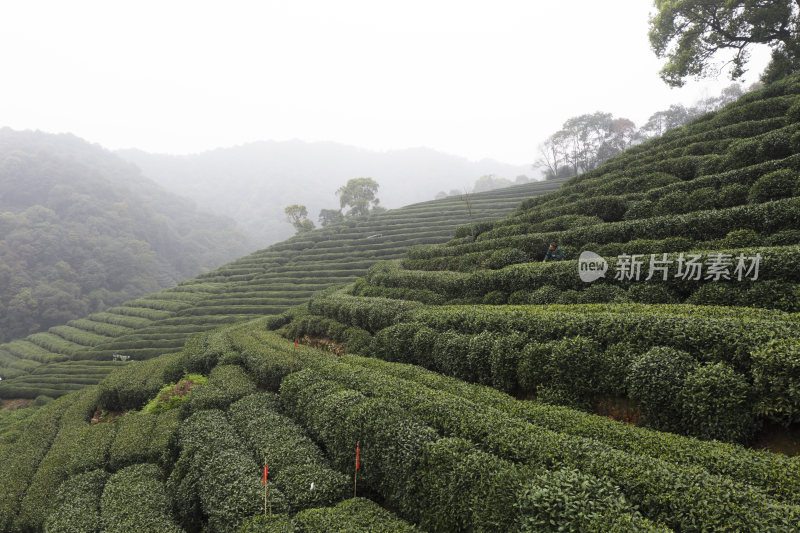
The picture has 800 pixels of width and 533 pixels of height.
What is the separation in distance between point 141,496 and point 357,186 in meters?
88.4

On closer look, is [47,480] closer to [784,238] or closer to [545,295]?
[545,295]

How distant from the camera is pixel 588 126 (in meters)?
73.3

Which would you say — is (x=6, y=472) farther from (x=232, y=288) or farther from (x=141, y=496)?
(x=232, y=288)

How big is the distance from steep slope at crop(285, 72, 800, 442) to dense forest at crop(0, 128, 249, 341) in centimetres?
7804

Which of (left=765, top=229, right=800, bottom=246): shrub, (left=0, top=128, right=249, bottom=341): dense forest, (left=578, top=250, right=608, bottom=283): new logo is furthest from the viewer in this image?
(left=0, top=128, right=249, bottom=341): dense forest

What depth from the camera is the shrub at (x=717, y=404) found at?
20.7 ft

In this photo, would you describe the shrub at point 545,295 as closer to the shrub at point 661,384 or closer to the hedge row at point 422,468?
the shrub at point 661,384

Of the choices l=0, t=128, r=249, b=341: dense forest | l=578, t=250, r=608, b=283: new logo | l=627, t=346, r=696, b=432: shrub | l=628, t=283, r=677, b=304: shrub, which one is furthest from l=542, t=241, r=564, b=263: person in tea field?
l=0, t=128, r=249, b=341: dense forest

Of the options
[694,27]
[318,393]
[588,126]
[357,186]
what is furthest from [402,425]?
[357,186]

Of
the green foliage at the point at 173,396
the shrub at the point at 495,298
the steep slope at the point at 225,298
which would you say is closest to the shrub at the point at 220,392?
the green foliage at the point at 173,396

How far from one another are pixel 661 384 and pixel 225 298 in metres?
45.0

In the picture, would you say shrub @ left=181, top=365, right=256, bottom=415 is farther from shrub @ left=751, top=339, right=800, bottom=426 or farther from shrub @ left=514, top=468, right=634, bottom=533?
shrub @ left=751, top=339, right=800, bottom=426

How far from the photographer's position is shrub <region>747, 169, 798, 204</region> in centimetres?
1253

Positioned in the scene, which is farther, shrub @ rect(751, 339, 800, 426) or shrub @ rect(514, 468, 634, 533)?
shrub @ rect(751, 339, 800, 426)
